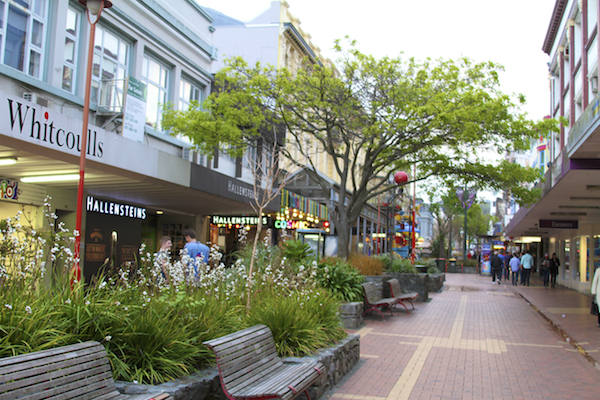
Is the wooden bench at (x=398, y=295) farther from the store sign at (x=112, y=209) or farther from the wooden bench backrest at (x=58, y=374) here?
the wooden bench backrest at (x=58, y=374)

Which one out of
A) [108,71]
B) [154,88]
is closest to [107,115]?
[108,71]

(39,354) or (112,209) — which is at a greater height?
(112,209)

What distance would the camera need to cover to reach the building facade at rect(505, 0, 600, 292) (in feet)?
38.3

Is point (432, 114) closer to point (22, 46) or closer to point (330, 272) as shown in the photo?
point (330, 272)

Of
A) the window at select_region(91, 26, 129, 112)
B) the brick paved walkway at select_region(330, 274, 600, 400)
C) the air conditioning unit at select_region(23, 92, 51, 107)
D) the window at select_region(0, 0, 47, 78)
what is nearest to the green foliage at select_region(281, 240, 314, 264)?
the brick paved walkway at select_region(330, 274, 600, 400)

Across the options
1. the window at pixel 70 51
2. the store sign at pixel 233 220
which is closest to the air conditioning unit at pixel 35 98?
the window at pixel 70 51

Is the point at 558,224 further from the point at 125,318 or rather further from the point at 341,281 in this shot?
the point at 125,318

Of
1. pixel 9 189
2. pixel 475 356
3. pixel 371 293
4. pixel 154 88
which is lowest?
pixel 475 356

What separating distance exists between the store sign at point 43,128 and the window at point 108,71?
13.3 feet

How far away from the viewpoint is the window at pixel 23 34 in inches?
476

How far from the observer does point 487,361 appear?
8.45m

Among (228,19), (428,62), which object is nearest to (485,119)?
(428,62)

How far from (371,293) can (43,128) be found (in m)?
7.81

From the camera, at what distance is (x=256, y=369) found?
204 inches
